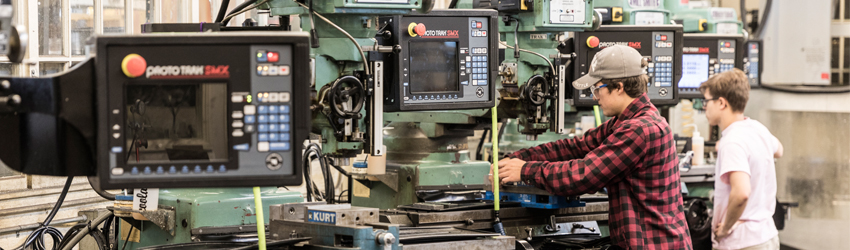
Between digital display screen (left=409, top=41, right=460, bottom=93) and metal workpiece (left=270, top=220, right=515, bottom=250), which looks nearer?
metal workpiece (left=270, top=220, right=515, bottom=250)

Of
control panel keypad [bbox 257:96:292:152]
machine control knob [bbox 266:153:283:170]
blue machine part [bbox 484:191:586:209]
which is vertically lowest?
blue machine part [bbox 484:191:586:209]

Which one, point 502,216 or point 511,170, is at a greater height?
point 511,170

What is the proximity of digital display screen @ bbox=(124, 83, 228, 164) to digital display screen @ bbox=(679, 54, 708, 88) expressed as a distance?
416 centimetres

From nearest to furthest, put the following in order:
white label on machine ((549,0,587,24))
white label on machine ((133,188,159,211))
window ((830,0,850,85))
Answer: white label on machine ((133,188,159,211)) → white label on machine ((549,0,587,24)) → window ((830,0,850,85))

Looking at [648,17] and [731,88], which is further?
[648,17]

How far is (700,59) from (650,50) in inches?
49.6

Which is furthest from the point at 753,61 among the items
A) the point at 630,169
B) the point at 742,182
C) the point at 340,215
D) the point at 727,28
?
the point at 340,215

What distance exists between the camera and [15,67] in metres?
3.73

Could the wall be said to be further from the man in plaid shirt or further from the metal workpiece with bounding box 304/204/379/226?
the metal workpiece with bounding box 304/204/379/226

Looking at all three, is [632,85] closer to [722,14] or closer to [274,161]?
[274,161]

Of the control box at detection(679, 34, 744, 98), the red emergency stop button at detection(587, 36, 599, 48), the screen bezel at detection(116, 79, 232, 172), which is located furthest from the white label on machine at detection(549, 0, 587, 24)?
the screen bezel at detection(116, 79, 232, 172)

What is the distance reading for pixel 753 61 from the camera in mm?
6875

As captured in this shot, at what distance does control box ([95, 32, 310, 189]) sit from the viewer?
190cm

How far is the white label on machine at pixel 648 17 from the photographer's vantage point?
5953 millimetres
